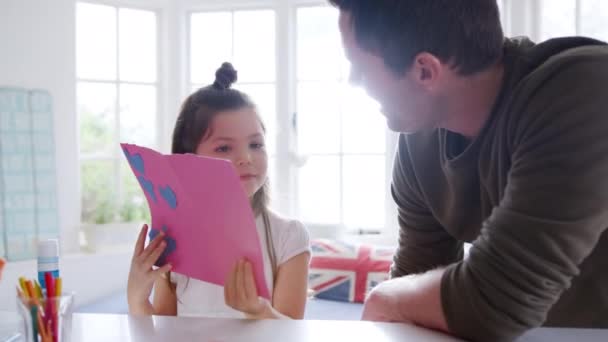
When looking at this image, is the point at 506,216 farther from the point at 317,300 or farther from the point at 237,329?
the point at 317,300

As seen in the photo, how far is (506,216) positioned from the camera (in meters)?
0.78

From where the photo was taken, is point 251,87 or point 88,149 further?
point 251,87

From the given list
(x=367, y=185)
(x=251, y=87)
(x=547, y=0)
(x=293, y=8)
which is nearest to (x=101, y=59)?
(x=251, y=87)

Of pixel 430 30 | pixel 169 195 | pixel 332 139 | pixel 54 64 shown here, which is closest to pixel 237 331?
pixel 169 195

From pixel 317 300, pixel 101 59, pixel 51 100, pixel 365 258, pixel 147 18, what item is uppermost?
pixel 147 18

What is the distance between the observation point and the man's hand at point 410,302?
808mm

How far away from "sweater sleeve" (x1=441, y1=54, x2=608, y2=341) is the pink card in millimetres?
313

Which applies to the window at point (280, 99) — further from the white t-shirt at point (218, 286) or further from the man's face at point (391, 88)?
the man's face at point (391, 88)

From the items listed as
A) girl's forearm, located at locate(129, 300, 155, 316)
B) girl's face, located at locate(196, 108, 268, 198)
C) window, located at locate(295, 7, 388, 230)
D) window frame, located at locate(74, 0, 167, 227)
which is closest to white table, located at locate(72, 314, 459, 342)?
girl's forearm, located at locate(129, 300, 155, 316)

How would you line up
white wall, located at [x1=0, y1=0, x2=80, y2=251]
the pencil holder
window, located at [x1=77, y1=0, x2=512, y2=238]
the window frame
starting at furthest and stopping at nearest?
window, located at [x1=77, y1=0, x2=512, y2=238]
the window frame
white wall, located at [x1=0, y1=0, x2=80, y2=251]
the pencil holder

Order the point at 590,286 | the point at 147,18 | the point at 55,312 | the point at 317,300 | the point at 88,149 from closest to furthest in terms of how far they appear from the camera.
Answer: the point at 55,312 < the point at 590,286 < the point at 317,300 < the point at 88,149 < the point at 147,18

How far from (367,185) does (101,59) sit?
5.77 ft

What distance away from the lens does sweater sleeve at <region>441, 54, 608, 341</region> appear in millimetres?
750

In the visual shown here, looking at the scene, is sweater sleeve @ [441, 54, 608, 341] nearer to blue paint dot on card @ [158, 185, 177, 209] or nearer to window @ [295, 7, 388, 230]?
blue paint dot on card @ [158, 185, 177, 209]
